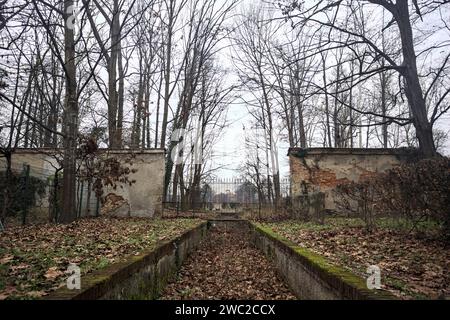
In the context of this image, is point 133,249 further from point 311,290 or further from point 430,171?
point 430,171

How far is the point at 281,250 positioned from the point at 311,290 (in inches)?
92.8

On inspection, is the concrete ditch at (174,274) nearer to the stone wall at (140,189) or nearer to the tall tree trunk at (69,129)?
the tall tree trunk at (69,129)

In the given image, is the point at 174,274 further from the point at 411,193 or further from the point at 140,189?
the point at 140,189

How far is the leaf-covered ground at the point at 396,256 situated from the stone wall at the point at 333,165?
687 cm

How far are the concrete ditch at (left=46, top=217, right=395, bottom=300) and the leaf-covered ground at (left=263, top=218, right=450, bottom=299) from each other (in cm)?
36

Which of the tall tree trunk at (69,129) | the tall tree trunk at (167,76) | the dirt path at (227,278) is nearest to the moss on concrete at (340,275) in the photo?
the dirt path at (227,278)

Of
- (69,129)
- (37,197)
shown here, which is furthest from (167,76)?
(69,129)

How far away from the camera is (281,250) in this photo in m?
6.77

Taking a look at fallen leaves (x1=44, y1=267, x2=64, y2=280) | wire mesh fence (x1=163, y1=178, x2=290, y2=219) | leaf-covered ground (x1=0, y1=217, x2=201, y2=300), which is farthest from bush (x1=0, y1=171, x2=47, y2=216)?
fallen leaves (x1=44, y1=267, x2=64, y2=280)

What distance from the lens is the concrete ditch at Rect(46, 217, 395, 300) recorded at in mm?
2986

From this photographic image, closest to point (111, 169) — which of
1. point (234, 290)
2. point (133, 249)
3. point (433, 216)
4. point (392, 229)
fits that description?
point (133, 249)

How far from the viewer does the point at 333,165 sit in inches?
600

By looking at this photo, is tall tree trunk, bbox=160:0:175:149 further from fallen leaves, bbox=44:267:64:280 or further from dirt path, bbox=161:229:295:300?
fallen leaves, bbox=44:267:64:280

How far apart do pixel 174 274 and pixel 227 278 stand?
1108 mm
